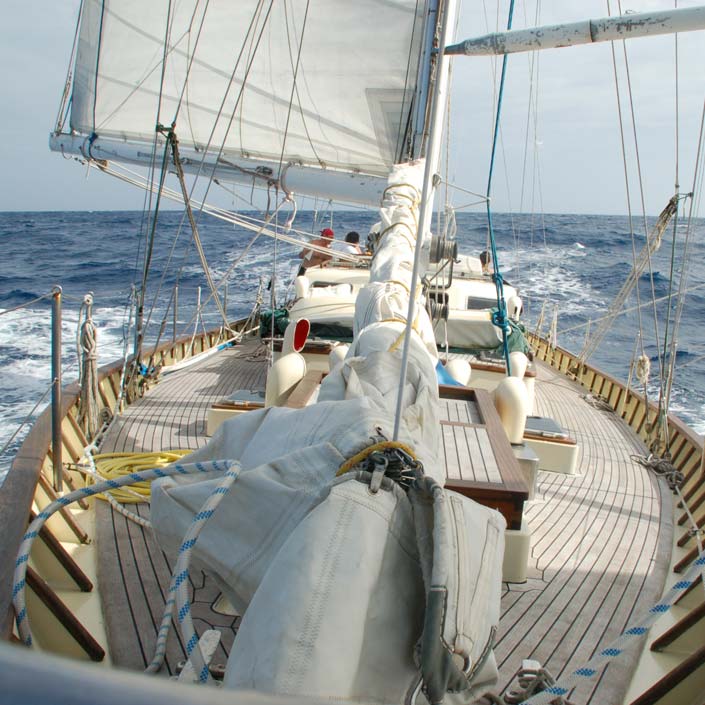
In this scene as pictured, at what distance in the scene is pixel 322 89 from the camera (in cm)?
812

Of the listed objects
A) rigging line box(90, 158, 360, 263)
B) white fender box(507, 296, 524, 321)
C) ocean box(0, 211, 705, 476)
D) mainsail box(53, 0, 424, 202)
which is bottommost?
ocean box(0, 211, 705, 476)

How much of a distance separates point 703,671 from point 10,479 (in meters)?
2.92

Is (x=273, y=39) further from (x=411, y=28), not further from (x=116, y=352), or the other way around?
(x=116, y=352)

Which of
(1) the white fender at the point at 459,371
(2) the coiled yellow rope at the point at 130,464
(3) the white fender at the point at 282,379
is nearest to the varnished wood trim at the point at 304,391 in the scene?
(3) the white fender at the point at 282,379

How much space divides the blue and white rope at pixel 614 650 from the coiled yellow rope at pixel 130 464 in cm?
275

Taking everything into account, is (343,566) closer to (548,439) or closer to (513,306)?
(548,439)

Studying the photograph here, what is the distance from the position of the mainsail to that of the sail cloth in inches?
255

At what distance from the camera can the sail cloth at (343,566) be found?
131 centimetres

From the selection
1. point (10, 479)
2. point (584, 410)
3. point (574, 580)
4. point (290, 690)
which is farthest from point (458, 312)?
point (290, 690)

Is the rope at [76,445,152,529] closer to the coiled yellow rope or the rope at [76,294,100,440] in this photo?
the coiled yellow rope

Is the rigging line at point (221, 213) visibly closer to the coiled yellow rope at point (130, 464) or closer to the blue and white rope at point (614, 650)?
the coiled yellow rope at point (130, 464)

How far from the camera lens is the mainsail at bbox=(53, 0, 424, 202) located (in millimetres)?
7867

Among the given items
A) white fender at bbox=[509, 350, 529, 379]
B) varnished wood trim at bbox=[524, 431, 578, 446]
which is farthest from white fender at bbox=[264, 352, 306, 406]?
white fender at bbox=[509, 350, 529, 379]

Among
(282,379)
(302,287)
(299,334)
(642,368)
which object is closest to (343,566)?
(282,379)
